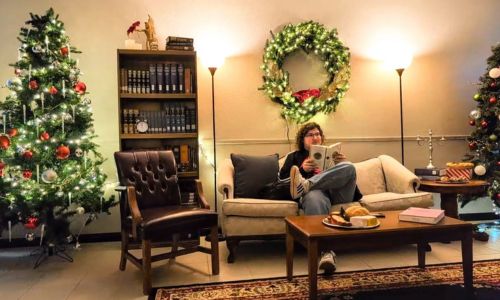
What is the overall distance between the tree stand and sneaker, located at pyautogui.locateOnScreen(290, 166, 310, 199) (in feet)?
6.41

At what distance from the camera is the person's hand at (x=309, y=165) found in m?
3.16

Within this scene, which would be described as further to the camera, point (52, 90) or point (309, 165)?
point (309, 165)

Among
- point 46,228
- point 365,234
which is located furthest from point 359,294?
point 46,228

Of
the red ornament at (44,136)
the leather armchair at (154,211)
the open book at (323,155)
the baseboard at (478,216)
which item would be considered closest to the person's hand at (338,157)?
the open book at (323,155)

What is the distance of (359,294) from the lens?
2287mm

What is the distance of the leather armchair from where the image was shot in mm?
2457

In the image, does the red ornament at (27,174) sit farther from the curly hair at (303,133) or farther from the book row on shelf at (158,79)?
the curly hair at (303,133)

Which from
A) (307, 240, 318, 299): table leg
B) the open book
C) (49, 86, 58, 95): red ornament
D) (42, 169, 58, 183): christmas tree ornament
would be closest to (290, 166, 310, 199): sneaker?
the open book

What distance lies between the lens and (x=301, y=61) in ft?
13.4

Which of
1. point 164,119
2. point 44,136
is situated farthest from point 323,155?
point 44,136

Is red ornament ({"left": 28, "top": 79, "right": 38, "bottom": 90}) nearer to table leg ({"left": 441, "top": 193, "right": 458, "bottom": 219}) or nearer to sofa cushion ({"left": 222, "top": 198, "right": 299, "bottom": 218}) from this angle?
sofa cushion ({"left": 222, "top": 198, "right": 299, "bottom": 218})

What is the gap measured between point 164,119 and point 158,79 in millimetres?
388

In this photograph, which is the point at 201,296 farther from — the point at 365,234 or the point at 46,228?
the point at 46,228

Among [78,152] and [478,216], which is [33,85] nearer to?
[78,152]
